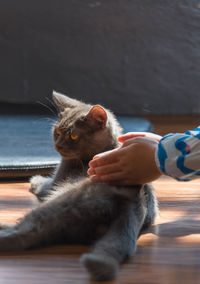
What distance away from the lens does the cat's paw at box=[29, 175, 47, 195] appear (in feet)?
6.39

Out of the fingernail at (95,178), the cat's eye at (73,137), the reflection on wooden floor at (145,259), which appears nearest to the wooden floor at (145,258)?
the reflection on wooden floor at (145,259)

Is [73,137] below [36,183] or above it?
above

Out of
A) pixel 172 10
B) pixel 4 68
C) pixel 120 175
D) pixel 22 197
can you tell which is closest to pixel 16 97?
pixel 4 68

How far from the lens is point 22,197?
6.31 ft

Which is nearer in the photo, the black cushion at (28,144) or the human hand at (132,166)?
the human hand at (132,166)

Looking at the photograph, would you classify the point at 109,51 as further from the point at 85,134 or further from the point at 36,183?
the point at 85,134

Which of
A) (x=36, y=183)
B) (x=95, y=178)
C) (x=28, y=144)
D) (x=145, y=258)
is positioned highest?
(x=95, y=178)

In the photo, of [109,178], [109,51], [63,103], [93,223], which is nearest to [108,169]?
[109,178]

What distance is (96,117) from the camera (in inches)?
66.2

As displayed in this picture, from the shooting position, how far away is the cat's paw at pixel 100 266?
1102mm

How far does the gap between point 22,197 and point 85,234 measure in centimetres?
62

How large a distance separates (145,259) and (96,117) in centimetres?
56

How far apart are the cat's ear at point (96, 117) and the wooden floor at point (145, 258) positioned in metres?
0.40

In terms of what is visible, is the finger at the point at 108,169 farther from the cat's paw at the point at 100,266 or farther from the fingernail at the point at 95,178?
the cat's paw at the point at 100,266
